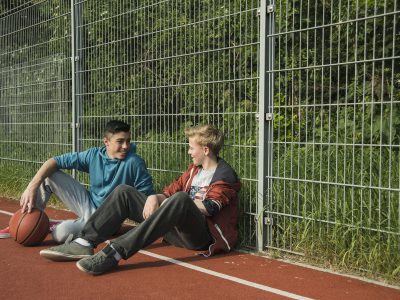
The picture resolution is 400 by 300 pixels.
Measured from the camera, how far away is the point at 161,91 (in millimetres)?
6539

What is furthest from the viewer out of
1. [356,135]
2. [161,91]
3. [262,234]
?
[161,91]

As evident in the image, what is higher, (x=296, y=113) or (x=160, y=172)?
(x=296, y=113)

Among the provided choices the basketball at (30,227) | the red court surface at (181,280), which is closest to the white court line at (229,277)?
the red court surface at (181,280)

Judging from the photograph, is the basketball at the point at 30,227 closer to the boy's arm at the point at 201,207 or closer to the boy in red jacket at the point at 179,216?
the boy in red jacket at the point at 179,216

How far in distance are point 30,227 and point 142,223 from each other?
4.93 ft

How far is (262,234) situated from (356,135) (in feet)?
4.63

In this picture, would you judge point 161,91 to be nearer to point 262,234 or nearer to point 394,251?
point 262,234

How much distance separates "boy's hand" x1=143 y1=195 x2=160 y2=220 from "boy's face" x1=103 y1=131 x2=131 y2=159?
3.10 ft

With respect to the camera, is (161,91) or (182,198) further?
(161,91)

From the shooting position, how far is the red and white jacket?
5.10 m

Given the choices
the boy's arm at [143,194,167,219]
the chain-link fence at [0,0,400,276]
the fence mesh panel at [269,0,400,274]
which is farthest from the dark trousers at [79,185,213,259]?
the fence mesh panel at [269,0,400,274]

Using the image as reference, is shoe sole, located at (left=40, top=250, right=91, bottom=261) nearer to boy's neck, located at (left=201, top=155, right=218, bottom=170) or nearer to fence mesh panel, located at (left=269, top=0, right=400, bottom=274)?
boy's neck, located at (left=201, top=155, right=218, bottom=170)

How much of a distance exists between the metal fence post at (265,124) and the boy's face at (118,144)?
54.9 inches

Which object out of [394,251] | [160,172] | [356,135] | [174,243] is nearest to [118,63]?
[160,172]
